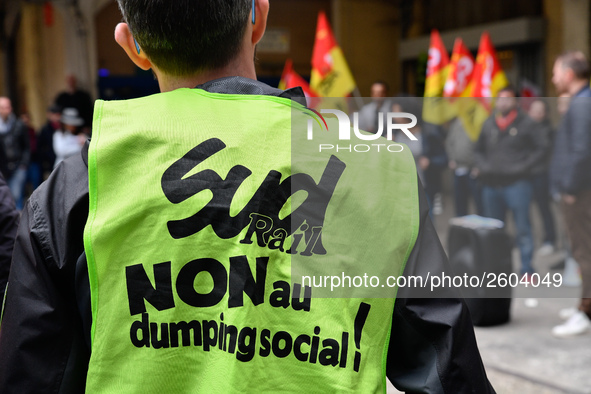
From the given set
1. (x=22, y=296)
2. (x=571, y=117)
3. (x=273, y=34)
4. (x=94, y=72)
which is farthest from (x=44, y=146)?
(x=22, y=296)

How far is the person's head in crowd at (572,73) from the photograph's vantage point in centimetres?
522

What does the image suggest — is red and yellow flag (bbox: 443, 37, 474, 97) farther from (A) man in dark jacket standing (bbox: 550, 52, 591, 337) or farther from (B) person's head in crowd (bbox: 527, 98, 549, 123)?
(A) man in dark jacket standing (bbox: 550, 52, 591, 337)

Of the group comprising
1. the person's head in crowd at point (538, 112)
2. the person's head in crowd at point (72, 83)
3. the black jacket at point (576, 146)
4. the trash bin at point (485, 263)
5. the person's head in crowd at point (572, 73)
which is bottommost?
the trash bin at point (485, 263)

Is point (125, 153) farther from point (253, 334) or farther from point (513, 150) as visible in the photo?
point (513, 150)

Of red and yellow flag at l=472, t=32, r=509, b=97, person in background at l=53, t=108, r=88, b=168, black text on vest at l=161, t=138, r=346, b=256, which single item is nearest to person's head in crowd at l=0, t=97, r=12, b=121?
person in background at l=53, t=108, r=88, b=168

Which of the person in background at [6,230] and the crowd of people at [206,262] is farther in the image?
the person in background at [6,230]

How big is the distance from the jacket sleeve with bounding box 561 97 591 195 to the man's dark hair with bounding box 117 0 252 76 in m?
4.41

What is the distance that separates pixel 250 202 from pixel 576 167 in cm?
454

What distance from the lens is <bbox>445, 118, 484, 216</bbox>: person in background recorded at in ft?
27.9

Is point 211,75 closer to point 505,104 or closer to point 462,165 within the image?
point 505,104

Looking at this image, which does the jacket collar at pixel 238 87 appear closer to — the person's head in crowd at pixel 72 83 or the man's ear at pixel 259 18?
the man's ear at pixel 259 18

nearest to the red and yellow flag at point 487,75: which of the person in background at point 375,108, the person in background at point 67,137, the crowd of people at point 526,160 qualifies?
the crowd of people at point 526,160

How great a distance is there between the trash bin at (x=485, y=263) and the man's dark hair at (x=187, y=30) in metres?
4.11

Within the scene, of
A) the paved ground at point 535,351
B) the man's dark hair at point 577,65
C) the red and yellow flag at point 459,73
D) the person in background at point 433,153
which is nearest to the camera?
the paved ground at point 535,351
